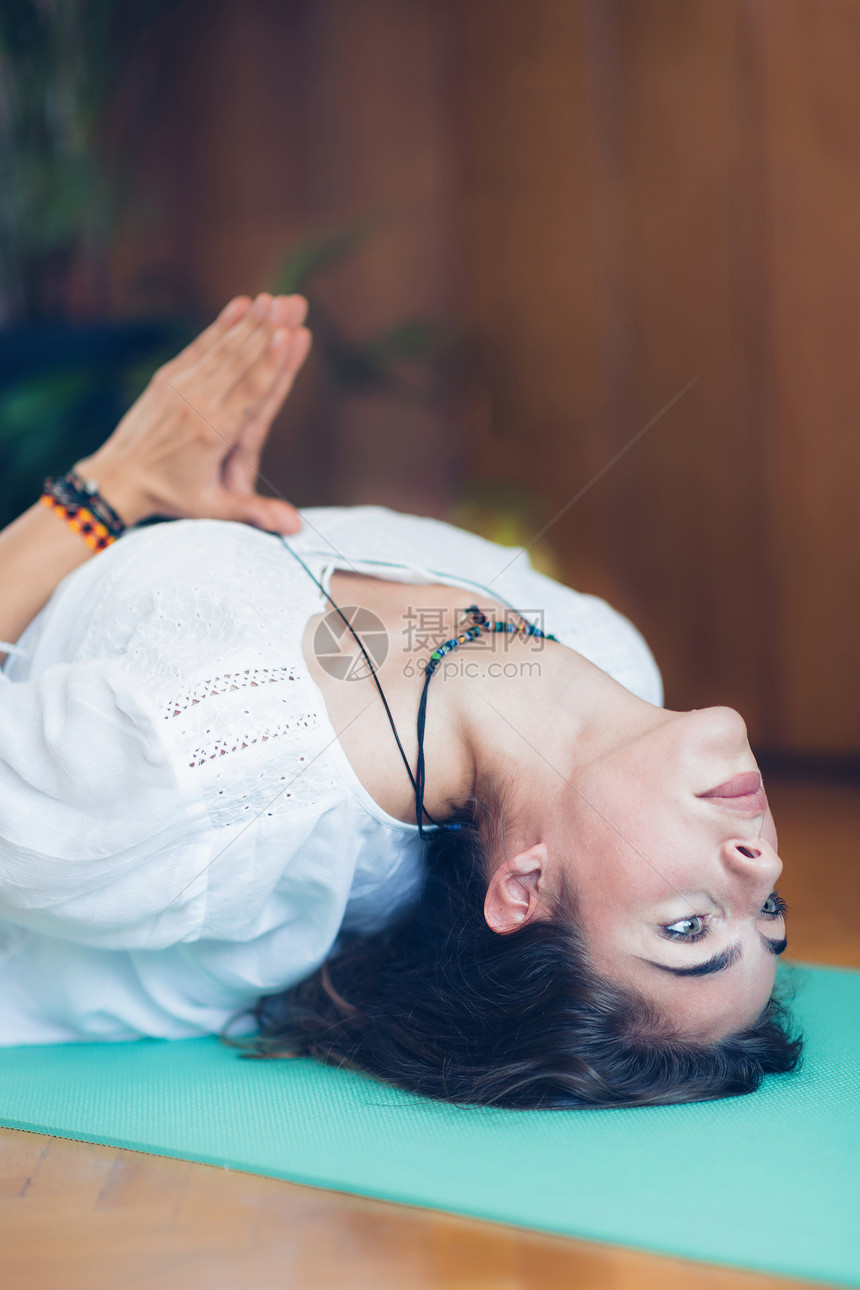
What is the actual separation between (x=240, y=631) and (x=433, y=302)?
6.26 feet

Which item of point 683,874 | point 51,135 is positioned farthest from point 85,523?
point 51,135

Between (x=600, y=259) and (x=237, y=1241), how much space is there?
2313 mm

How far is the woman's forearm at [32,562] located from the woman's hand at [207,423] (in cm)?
9

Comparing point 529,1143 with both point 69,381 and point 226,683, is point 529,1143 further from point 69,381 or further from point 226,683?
point 69,381

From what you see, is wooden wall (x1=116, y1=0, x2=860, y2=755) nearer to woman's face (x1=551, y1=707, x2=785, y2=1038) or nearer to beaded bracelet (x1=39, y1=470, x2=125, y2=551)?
beaded bracelet (x1=39, y1=470, x2=125, y2=551)

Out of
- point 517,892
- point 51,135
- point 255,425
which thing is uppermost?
point 51,135

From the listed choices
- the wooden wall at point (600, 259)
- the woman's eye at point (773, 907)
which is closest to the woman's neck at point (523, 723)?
the woman's eye at point (773, 907)

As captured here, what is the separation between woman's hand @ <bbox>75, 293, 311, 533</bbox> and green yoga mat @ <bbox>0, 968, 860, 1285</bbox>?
0.72 metres

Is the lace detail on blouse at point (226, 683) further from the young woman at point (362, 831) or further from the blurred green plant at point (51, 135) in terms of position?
the blurred green plant at point (51, 135)

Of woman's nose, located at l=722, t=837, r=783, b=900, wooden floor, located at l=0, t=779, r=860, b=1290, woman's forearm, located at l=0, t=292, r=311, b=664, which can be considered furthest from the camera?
woman's forearm, located at l=0, t=292, r=311, b=664

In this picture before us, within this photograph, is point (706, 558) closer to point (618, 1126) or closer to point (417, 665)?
point (417, 665)

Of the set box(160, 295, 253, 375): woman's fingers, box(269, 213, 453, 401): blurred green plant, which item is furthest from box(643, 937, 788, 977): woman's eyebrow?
box(269, 213, 453, 401): blurred green plant

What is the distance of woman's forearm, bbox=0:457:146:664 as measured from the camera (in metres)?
1.39

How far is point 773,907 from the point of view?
1107 millimetres
